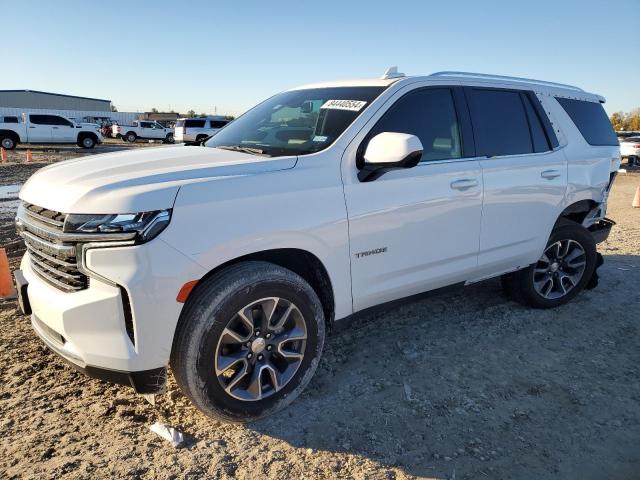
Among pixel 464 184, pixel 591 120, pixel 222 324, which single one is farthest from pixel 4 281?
pixel 591 120

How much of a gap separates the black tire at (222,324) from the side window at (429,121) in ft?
4.01

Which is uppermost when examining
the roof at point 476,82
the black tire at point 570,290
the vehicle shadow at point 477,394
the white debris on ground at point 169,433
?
the roof at point 476,82

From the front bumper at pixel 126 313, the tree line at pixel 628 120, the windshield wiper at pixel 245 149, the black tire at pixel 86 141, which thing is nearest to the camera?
the front bumper at pixel 126 313

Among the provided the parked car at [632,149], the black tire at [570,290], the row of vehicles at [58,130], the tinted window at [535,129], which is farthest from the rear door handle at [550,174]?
the parked car at [632,149]

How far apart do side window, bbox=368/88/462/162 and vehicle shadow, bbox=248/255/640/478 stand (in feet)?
3.56

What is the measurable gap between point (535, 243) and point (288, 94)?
8.14ft

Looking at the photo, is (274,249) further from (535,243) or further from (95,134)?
(95,134)

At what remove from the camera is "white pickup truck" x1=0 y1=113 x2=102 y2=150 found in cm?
2402

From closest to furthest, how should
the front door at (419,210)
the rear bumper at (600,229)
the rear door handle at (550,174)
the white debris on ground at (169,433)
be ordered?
the white debris on ground at (169,433) → the front door at (419,210) → the rear door handle at (550,174) → the rear bumper at (600,229)

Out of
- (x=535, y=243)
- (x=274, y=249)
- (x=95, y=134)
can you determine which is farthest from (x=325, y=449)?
(x=95, y=134)

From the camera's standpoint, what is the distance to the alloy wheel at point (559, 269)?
15.0 ft

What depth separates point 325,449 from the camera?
269cm

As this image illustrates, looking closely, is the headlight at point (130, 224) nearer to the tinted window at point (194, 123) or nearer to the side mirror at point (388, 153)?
the side mirror at point (388, 153)

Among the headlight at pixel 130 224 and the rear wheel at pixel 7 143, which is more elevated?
the headlight at pixel 130 224
